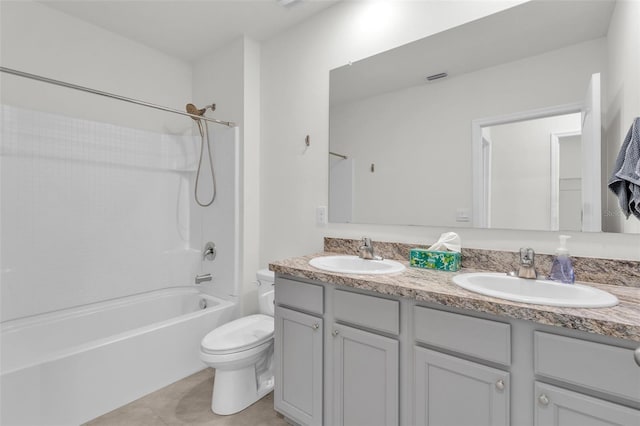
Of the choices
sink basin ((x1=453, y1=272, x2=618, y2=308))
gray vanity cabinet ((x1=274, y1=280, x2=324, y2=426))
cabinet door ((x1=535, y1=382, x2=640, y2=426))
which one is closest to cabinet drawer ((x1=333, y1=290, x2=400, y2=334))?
gray vanity cabinet ((x1=274, y1=280, x2=324, y2=426))

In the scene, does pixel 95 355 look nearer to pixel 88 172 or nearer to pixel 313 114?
pixel 88 172

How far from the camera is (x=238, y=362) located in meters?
1.74

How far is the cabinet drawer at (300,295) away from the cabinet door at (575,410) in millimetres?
857

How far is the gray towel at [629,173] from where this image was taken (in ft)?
3.49

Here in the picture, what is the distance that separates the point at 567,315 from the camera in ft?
2.89

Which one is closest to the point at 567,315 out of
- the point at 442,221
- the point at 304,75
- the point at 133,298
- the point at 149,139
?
the point at 442,221

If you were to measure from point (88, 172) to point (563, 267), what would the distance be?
115 inches

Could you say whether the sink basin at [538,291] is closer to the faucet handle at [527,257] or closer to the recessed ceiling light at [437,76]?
the faucet handle at [527,257]

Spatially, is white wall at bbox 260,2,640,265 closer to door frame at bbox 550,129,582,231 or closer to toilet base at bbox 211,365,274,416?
door frame at bbox 550,129,582,231

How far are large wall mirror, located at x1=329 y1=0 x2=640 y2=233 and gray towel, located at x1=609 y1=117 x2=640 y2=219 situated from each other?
0.11m

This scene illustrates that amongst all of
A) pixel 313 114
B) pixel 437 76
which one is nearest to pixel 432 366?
pixel 437 76

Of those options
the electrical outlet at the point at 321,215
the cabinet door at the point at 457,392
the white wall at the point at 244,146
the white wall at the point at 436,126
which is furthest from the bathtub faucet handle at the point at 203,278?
the cabinet door at the point at 457,392

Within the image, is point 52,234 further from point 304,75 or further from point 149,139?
point 304,75

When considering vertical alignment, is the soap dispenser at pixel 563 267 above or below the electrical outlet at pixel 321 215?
below
